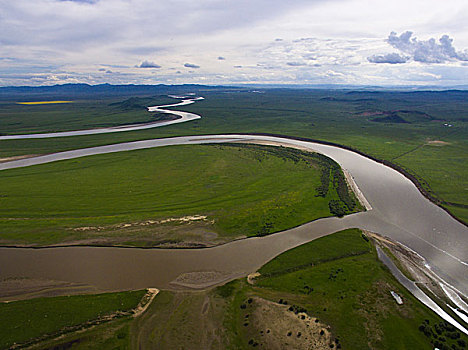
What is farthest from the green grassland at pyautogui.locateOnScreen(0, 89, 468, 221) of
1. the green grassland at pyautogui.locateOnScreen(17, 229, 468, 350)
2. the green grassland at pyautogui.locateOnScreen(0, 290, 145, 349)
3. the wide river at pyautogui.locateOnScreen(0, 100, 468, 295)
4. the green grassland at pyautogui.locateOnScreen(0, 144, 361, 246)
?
the green grassland at pyautogui.locateOnScreen(0, 290, 145, 349)

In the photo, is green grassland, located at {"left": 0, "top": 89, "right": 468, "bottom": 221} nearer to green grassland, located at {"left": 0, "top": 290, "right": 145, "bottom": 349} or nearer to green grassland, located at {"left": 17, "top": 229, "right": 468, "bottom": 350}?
green grassland, located at {"left": 17, "top": 229, "right": 468, "bottom": 350}

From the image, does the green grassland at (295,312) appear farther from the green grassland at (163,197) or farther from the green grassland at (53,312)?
the green grassland at (163,197)

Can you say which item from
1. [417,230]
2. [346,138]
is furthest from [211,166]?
[346,138]

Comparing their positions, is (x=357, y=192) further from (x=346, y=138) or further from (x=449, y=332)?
(x=346, y=138)

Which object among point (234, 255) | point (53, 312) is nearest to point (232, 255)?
point (234, 255)

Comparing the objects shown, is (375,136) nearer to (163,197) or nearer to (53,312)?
(163,197)

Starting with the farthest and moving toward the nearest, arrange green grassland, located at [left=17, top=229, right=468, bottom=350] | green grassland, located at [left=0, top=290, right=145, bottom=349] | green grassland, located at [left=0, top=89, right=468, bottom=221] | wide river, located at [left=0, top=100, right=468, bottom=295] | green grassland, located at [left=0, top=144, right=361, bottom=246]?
green grassland, located at [left=0, top=89, right=468, bottom=221] < green grassland, located at [left=0, top=144, right=361, bottom=246] < wide river, located at [left=0, top=100, right=468, bottom=295] < green grassland, located at [left=0, top=290, right=145, bottom=349] < green grassland, located at [left=17, top=229, right=468, bottom=350]
